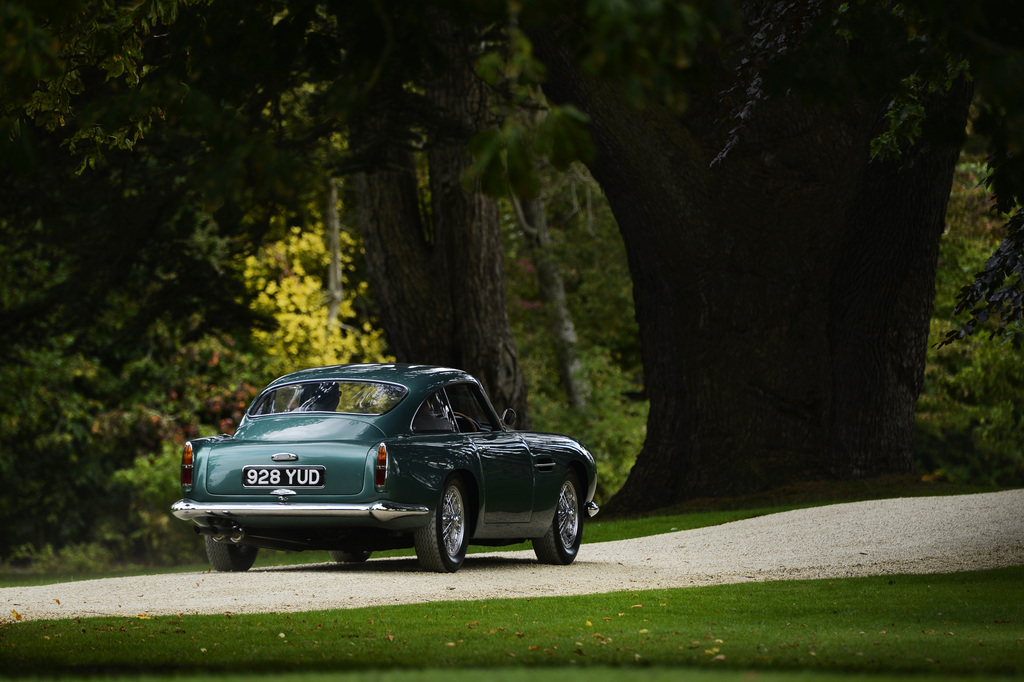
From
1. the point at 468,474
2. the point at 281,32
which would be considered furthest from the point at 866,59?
the point at 468,474

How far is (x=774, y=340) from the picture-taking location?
18.0 m

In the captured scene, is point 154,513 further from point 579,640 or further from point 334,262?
point 579,640

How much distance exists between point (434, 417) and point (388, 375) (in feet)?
1.80

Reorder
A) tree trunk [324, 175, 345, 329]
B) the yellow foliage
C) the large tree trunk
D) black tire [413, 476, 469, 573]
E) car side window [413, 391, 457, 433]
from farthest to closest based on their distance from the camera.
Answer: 1. tree trunk [324, 175, 345, 329]
2. the yellow foliage
3. the large tree trunk
4. car side window [413, 391, 457, 433]
5. black tire [413, 476, 469, 573]

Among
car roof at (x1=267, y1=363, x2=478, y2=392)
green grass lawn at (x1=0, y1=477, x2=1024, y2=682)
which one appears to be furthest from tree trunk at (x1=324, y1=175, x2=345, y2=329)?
green grass lawn at (x1=0, y1=477, x2=1024, y2=682)

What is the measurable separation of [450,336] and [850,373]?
5.99 metres

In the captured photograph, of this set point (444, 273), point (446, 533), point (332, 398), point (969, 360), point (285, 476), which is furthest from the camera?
point (969, 360)

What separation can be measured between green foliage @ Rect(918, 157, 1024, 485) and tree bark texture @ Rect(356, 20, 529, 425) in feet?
29.4

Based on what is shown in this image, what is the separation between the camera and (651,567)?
43.8 ft

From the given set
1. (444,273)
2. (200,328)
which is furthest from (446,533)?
(200,328)

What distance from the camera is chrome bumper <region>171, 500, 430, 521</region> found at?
1105 centimetres

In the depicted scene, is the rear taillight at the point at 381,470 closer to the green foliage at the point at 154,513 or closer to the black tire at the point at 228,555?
the black tire at the point at 228,555

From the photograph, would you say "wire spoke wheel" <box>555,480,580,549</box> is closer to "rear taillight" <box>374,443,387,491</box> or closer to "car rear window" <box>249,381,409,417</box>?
"car rear window" <box>249,381,409,417</box>

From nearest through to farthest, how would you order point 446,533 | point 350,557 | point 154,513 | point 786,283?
point 446,533 → point 350,557 → point 786,283 → point 154,513
